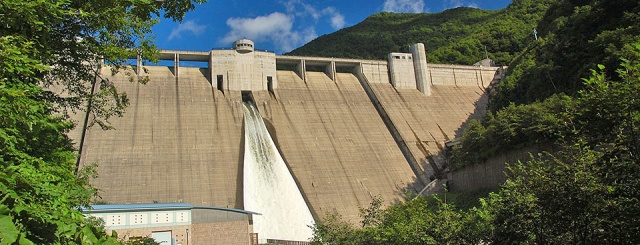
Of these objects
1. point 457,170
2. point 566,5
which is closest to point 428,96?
point 457,170

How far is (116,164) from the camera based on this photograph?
84.1 feet

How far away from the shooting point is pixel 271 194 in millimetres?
26875

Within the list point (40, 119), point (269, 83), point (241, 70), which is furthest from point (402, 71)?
point (40, 119)

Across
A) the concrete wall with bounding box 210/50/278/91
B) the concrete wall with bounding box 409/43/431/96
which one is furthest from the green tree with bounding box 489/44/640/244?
the concrete wall with bounding box 409/43/431/96

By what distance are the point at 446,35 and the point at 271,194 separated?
65.9m

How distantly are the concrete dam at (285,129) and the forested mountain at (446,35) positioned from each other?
19.7m

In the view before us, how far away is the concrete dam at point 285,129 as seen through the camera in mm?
25938

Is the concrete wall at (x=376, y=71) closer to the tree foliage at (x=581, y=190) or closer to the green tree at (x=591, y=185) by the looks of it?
the tree foliage at (x=581, y=190)

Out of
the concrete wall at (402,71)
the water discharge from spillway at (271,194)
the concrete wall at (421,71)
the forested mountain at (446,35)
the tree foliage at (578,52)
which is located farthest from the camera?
the forested mountain at (446,35)

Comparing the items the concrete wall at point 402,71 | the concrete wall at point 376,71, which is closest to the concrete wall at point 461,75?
the concrete wall at point 402,71

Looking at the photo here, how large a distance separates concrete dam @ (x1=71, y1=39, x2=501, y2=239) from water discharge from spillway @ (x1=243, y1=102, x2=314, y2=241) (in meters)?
0.25

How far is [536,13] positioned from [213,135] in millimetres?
56343

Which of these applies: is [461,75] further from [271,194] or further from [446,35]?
[446,35]

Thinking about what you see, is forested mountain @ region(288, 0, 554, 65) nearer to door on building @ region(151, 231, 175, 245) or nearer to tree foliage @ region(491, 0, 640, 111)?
tree foliage @ region(491, 0, 640, 111)
